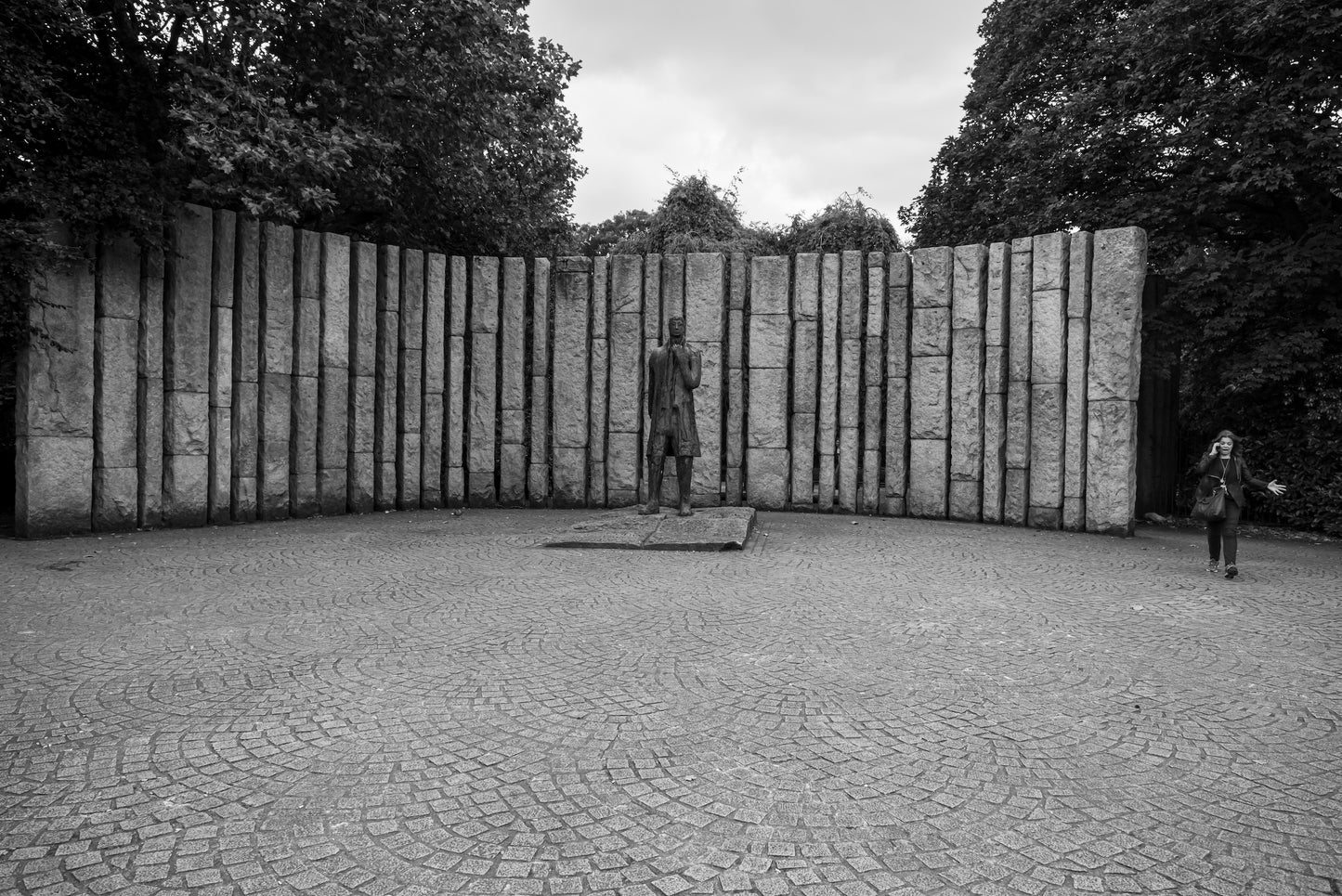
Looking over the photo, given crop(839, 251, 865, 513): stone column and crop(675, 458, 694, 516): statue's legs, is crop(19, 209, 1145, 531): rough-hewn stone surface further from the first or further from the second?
crop(675, 458, 694, 516): statue's legs

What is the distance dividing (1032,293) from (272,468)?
34.4 feet

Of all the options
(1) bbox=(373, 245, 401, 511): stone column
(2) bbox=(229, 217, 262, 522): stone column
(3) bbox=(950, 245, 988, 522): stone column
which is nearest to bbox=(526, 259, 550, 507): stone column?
(1) bbox=(373, 245, 401, 511): stone column

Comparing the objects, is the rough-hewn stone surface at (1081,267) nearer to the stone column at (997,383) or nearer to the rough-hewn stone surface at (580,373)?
the rough-hewn stone surface at (580,373)

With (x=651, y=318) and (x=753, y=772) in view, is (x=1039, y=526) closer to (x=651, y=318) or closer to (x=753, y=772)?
(x=651, y=318)

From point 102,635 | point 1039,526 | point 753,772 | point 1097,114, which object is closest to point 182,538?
point 102,635

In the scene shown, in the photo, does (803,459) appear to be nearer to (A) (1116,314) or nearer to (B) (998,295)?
(B) (998,295)

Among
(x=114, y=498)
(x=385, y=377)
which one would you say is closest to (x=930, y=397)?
(x=385, y=377)

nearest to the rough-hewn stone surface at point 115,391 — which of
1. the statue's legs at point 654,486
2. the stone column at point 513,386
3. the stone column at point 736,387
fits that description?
the stone column at point 513,386

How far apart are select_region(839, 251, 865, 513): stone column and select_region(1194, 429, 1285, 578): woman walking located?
14.8ft

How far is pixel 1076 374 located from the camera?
1057 cm

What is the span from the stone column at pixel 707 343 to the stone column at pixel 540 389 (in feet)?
7.13

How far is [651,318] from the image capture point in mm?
12023

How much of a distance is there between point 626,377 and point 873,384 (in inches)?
144

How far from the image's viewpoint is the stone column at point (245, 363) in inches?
399
